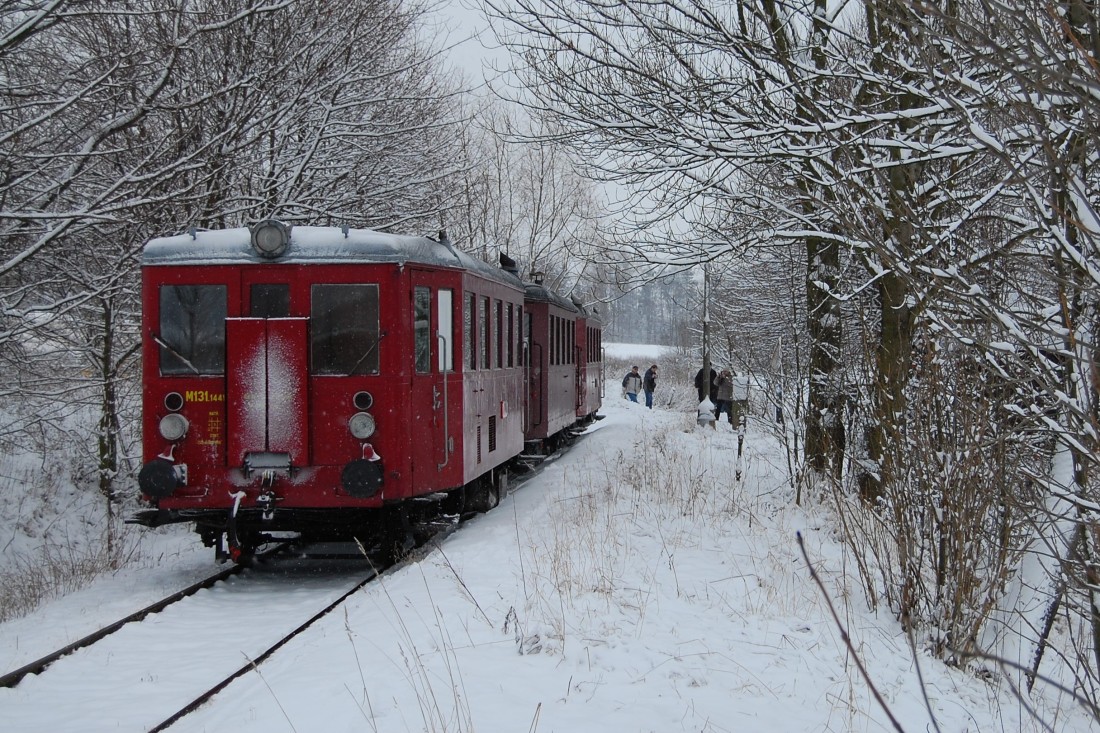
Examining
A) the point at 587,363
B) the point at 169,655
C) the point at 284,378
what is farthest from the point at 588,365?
the point at 169,655

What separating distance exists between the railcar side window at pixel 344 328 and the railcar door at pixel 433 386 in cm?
37

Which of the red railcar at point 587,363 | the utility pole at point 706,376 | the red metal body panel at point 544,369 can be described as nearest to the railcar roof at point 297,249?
the red metal body panel at point 544,369

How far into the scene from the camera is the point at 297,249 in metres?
8.34

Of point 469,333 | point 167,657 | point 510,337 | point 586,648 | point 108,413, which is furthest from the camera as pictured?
point 108,413

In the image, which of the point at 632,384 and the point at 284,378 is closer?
the point at 284,378

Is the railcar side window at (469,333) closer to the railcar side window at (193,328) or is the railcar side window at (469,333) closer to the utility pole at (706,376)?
the railcar side window at (193,328)

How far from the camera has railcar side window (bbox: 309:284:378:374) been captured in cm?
830

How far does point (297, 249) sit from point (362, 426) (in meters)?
1.64

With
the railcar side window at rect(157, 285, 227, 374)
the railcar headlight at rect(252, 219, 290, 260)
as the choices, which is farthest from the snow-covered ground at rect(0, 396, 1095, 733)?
the railcar headlight at rect(252, 219, 290, 260)

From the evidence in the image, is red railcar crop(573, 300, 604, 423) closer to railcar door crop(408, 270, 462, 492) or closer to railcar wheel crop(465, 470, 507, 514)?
railcar wheel crop(465, 470, 507, 514)

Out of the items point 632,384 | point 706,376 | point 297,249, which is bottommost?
point 632,384

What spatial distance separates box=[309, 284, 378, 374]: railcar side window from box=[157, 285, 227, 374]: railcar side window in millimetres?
801

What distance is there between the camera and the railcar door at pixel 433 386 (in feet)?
27.8

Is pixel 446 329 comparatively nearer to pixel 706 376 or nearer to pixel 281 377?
pixel 281 377
